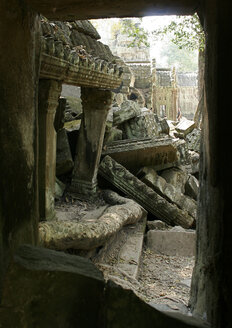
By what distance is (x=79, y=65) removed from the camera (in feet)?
14.3

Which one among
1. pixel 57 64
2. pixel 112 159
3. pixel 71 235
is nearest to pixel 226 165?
pixel 71 235

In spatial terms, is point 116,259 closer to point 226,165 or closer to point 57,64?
point 57,64

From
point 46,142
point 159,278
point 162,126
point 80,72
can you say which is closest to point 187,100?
point 162,126

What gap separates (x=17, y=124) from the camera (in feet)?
6.89

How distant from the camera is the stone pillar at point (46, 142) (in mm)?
4117

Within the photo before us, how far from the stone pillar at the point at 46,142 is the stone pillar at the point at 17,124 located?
173 cm

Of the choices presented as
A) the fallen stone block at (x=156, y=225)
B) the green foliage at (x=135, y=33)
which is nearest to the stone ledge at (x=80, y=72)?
the green foliage at (x=135, y=33)

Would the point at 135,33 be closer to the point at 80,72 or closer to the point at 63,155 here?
the point at 63,155

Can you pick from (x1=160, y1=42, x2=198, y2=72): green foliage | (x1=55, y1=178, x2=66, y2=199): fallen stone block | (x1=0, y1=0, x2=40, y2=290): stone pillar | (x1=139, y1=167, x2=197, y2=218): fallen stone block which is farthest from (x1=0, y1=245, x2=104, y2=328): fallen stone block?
(x1=160, y1=42, x2=198, y2=72): green foliage

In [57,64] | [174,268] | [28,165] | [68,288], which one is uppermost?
[57,64]

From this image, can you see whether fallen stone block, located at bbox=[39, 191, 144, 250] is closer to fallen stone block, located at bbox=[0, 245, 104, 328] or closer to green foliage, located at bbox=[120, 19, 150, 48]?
fallen stone block, located at bbox=[0, 245, 104, 328]

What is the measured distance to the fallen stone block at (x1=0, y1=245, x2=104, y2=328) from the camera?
1520 mm

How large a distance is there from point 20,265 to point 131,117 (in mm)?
7266

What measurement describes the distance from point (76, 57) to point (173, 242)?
3.38 meters
